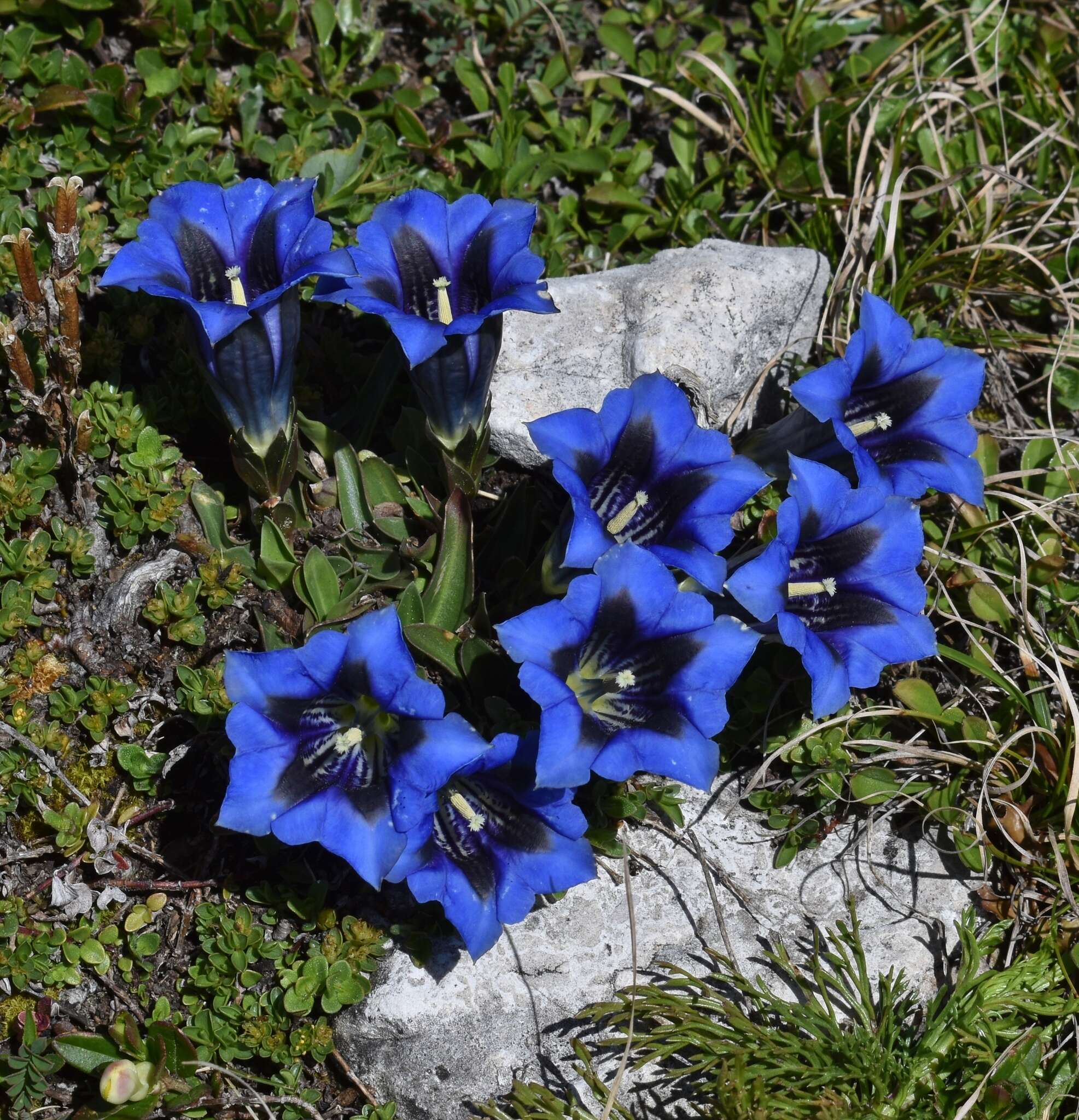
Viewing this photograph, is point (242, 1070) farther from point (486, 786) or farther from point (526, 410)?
point (526, 410)

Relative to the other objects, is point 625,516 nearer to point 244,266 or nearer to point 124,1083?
point 244,266

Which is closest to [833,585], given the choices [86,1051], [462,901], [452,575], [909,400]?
[909,400]

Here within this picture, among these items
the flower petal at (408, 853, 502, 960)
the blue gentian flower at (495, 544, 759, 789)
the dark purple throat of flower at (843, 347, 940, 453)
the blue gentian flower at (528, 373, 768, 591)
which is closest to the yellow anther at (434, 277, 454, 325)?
the blue gentian flower at (528, 373, 768, 591)

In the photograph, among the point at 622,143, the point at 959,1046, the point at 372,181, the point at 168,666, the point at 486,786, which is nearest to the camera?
the point at 486,786

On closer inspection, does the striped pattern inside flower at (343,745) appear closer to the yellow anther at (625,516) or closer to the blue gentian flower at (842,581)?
the yellow anther at (625,516)

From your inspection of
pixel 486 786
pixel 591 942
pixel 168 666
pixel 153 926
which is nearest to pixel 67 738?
pixel 168 666

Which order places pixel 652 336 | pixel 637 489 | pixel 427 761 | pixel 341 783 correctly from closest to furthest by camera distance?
pixel 427 761
pixel 341 783
pixel 637 489
pixel 652 336

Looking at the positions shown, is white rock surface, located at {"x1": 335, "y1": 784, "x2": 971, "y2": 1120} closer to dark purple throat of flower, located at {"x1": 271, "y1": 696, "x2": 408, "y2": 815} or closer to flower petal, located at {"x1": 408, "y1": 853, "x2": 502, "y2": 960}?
flower petal, located at {"x1": 408, "y1": 853, "x2": 502, "y2": 960}
